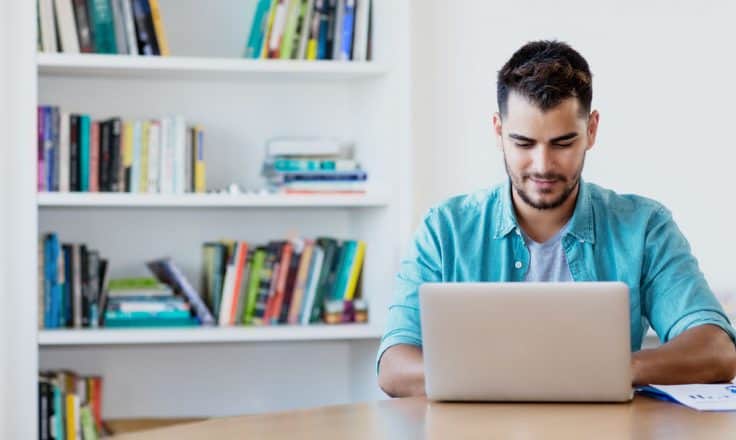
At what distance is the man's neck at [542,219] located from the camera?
2.52 meters

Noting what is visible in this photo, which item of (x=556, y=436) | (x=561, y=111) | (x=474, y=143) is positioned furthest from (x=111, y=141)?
(x=556, y=436)

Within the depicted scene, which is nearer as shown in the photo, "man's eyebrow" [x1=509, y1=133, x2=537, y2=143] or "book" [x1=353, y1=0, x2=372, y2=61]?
"man's eyebrow" [x1=509, y1=133, x2=537, y2=143]

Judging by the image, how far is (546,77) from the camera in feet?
7.94

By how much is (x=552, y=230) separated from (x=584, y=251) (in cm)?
8

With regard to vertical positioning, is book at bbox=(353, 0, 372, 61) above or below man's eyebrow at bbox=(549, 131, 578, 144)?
above

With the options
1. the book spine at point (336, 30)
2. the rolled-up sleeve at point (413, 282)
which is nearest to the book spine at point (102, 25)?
the book spine at point (336, 30)

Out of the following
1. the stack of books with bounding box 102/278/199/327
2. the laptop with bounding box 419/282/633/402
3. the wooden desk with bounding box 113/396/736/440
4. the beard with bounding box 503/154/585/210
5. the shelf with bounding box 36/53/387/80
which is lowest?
the stack of books with bounding box 102/278/199/327

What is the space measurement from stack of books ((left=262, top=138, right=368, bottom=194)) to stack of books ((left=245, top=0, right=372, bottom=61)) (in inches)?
10.4

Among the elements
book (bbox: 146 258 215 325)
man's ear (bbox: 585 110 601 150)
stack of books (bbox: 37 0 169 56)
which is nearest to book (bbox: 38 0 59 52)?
stack of books (bbox: 37 0 169 56)

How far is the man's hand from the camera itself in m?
2.11

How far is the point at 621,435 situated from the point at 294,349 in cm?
239

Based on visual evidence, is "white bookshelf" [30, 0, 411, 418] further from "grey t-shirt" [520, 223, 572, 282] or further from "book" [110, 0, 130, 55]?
"grey t-shirt" [520, 223, 572, 282]

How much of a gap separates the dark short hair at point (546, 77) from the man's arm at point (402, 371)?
53 centimetres

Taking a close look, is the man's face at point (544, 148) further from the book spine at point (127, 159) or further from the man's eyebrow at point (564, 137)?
the book spine at point (127, 159)
